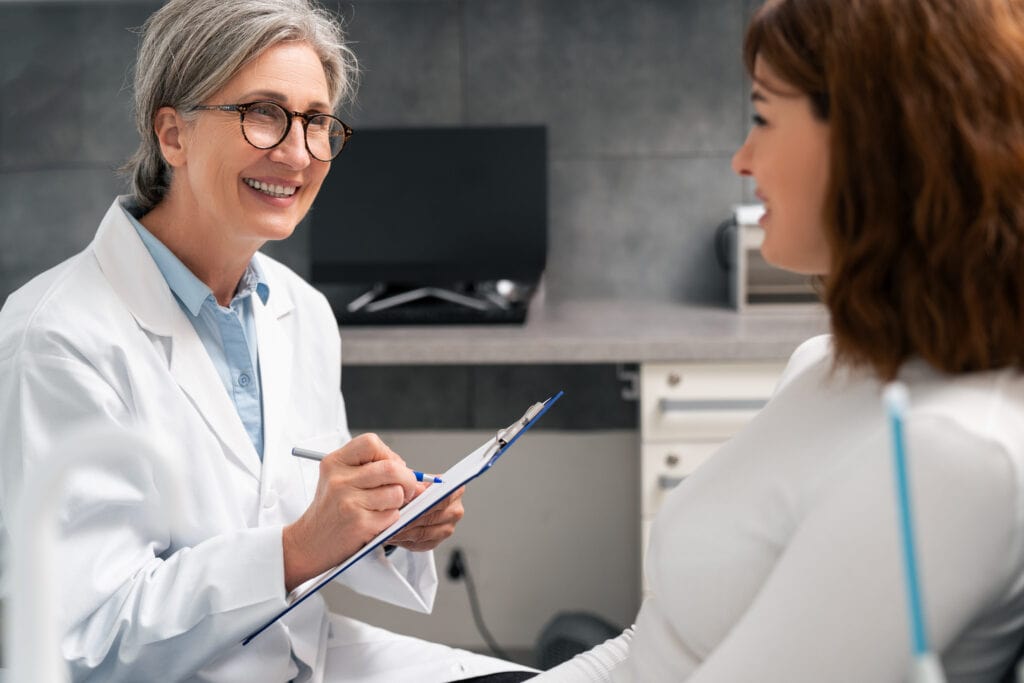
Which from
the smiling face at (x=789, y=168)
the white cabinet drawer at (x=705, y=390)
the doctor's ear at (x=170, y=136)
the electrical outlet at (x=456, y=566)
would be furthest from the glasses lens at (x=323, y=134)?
the electrical outlet at (x=456, y=566)

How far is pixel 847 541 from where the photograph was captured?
0.73 metres

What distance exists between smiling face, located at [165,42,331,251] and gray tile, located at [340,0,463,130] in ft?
4.69

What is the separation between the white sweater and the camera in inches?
27.7

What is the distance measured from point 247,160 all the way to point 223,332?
22cm

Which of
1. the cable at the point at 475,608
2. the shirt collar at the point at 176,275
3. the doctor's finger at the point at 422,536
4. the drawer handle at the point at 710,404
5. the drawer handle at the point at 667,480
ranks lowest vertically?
the cable at the point at 475,608

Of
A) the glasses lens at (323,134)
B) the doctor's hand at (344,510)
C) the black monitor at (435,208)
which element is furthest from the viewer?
the black monitor at (435,208)

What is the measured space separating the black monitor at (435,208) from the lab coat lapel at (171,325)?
1.32m

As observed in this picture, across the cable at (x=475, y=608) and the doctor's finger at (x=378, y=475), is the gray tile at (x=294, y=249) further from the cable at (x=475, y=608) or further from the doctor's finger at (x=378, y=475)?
the doctor's finger at (x=378, y=475)

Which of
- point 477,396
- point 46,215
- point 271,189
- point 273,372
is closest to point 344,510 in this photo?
point 273,372

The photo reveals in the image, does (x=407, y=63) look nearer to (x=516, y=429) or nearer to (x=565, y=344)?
(x=565, y=344)

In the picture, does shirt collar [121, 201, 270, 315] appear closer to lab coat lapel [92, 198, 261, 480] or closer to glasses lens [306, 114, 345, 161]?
lab coat lapel [92, 198, 261, 480]

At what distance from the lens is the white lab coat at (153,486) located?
3.64ft

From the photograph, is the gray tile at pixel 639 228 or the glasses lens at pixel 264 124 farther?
the gray tile at pixel 639 228

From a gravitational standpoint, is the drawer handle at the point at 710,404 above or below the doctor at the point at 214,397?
below
